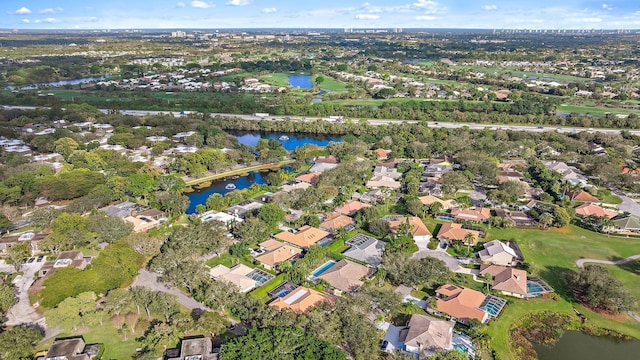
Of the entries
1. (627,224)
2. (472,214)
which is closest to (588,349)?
(472,214)

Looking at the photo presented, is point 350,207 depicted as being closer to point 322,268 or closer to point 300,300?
point 322,268

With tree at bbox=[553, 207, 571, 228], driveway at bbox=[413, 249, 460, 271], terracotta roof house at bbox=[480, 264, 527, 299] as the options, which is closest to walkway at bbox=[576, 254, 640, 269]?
tree at bbox=[553, 207, 571, 228]

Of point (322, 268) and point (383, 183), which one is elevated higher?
point (383, 183)

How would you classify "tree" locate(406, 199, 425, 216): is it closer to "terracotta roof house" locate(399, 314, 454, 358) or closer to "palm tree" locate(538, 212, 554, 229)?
"palm tree" locate(538, 212, 554, 229)

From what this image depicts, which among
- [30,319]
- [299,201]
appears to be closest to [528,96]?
[299,201]

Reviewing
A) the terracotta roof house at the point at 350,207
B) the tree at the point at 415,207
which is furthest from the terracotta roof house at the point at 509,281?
the terracotta roof house at the point at 350,207

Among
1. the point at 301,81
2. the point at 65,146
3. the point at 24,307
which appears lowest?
the point at 24,307
